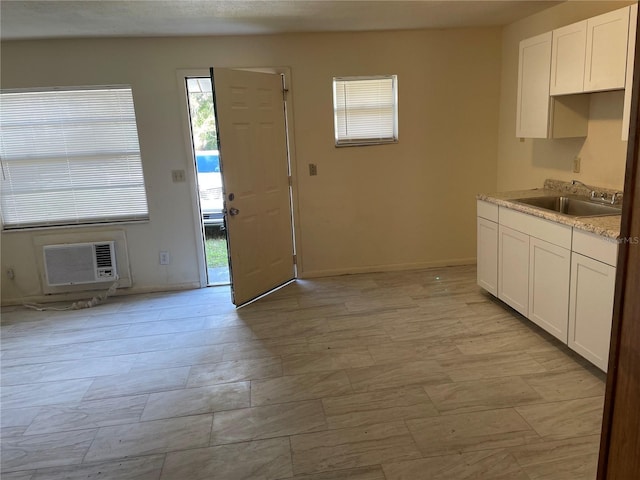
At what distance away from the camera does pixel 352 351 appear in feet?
10.6

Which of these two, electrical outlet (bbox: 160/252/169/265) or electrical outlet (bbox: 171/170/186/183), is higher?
electrical outlet (bbox: 171/170/186/183)

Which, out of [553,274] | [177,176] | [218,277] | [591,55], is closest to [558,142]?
[591,55]

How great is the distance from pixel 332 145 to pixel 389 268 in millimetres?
1438

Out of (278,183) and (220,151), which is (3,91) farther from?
(278,183)

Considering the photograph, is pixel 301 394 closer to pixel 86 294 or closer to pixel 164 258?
pixel 164 258

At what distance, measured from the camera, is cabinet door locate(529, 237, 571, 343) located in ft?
9.56

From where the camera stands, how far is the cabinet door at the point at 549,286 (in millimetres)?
2915

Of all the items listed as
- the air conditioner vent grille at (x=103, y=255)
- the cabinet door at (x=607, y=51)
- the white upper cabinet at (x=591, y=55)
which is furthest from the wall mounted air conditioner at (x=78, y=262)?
the cabinet door at (x=607, y=51)

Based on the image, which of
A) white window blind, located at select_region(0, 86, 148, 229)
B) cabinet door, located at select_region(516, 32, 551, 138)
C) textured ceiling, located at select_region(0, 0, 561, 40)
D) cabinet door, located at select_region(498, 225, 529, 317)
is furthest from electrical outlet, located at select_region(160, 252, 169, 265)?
cabinet door, located at select_region(516, 32, 551, 138)

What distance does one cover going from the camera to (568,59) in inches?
124

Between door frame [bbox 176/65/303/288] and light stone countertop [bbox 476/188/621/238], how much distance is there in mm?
1819

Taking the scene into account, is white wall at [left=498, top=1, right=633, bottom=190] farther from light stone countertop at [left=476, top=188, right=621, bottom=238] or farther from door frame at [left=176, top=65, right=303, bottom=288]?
door frame at [left=176, top=65, right=303, bottom=288]

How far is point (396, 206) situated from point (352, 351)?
6.87ft

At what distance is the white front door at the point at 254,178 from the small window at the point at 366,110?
583 millimetres
